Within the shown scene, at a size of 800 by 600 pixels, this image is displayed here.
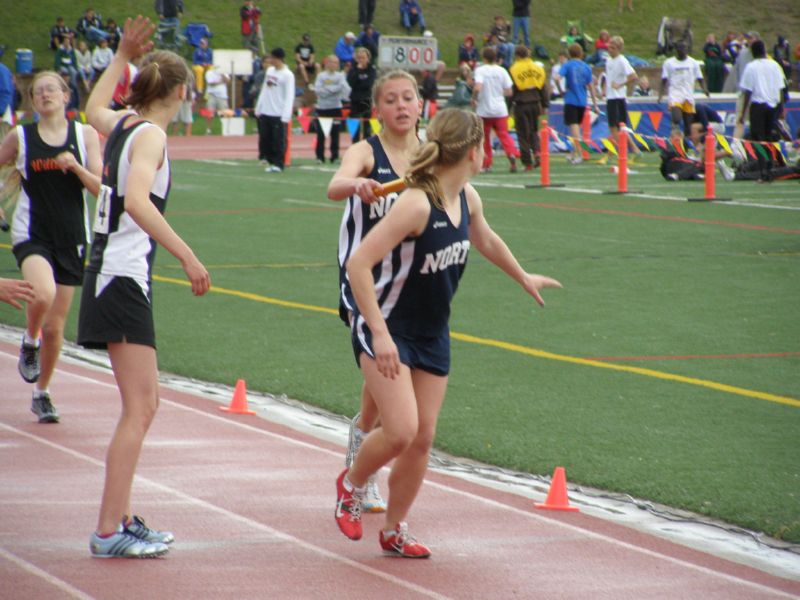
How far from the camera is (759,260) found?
1536cm

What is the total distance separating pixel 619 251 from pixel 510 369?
21.9ft

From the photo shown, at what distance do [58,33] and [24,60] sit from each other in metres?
1.33

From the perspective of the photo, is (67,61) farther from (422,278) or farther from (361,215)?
(422,278)

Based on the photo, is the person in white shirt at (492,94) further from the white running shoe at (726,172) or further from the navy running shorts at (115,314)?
the navy running shorts at (115,314)

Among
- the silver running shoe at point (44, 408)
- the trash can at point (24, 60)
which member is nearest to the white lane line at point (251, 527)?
the silver running shoe at point (44, 408)

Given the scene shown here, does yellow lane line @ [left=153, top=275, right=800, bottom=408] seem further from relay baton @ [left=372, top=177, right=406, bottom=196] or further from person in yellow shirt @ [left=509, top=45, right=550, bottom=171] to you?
person in yellow shirt @ [left=509, top=45, right=550, bottom=171]

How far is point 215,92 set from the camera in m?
45.0

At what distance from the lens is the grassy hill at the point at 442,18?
52344 millimetres

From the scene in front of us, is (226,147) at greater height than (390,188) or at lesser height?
lesser

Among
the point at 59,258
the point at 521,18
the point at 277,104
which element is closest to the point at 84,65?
the point at 521,18

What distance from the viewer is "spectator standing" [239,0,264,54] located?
1916 inches

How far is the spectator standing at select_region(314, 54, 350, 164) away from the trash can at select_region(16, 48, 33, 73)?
17.3 metres

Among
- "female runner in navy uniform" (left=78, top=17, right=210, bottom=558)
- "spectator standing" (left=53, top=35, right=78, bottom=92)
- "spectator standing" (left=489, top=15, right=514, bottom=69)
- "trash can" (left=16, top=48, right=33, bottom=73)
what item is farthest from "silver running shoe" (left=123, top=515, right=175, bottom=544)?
"trash can" (left=16, top=48, right=33, bottom=73)

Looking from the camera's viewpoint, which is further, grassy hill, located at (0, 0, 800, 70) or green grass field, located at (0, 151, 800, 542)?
grassy hill, located at (0, 0, 800, 70)
